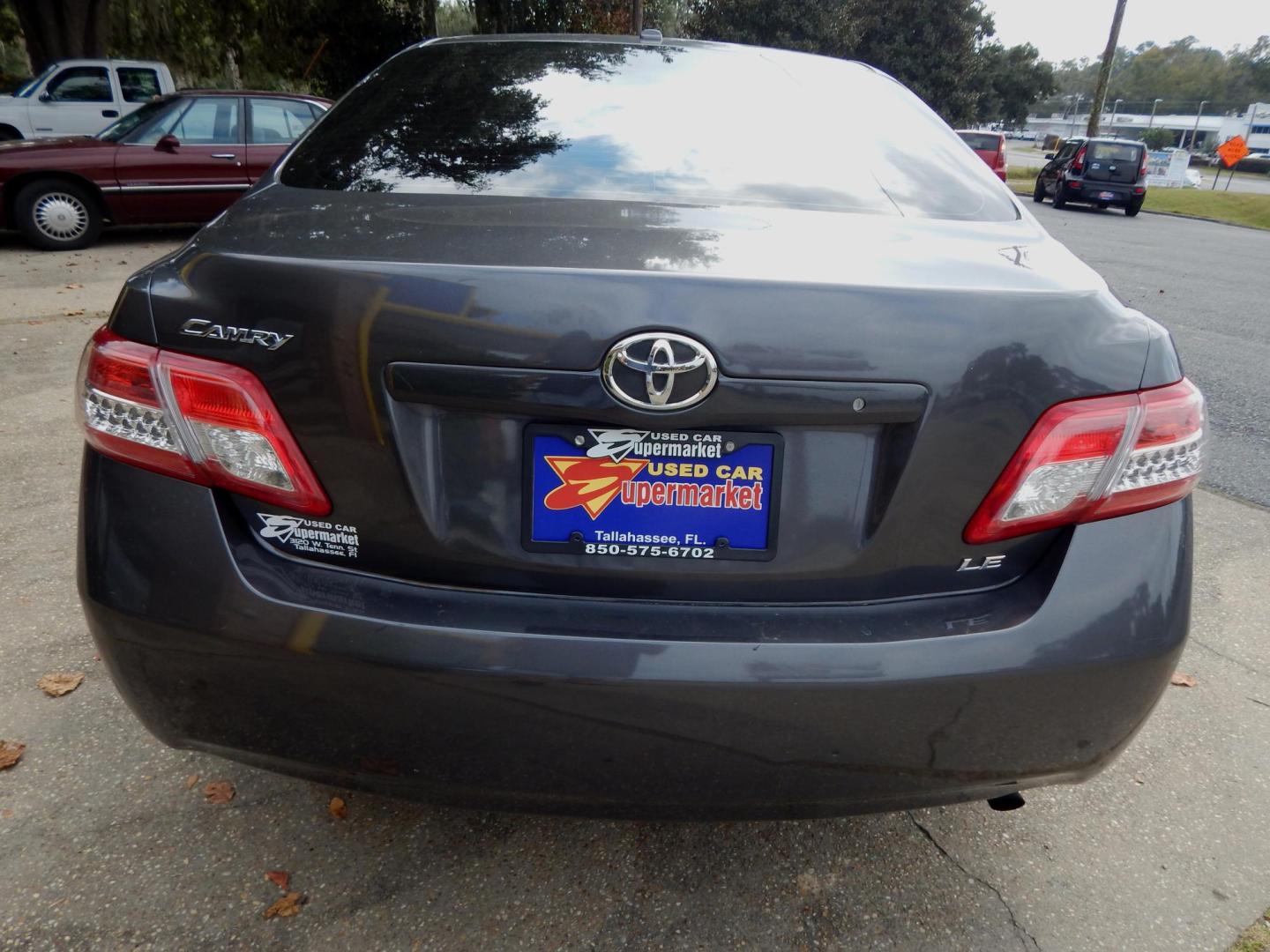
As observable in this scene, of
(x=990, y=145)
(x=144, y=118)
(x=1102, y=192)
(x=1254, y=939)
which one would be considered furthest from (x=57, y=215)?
(x=1102, y=192)

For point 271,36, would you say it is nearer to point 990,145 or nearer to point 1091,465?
point 990,145

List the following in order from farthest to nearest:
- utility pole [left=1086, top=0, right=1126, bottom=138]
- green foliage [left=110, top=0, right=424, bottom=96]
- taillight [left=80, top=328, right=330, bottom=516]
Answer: utility pole [left=1086, top=0, right=1126, bottom=138]
green foliage [left=110, top=0, right=424, bottom=96]
taillight [left=80, top=328, right=330, bottom=516]

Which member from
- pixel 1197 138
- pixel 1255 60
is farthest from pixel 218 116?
pixel 1255 60

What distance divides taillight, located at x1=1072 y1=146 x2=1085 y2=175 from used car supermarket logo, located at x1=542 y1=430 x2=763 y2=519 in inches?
926

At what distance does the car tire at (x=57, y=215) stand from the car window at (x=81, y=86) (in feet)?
12.8

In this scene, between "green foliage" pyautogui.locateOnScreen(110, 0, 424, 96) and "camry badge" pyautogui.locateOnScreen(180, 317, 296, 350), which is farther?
"green foliage" pyautogui.locateOnScreen(110, 0, 424, 96)

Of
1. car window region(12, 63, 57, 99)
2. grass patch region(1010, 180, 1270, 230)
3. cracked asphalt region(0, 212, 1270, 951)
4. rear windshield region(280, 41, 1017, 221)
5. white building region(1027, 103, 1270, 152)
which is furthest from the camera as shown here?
white building region(1027, 103, 1270, 152)

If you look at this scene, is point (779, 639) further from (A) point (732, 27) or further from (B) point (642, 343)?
(A) point (732, 27)

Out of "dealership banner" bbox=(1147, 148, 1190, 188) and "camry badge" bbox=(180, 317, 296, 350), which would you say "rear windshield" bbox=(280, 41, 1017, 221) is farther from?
"dealership banner" bbox=(1147, 148, 1190, 188)

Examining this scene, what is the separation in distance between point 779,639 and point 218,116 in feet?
A: 32.6

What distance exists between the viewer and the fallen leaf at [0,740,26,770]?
220 cm

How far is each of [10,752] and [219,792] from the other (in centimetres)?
56

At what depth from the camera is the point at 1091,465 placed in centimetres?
149

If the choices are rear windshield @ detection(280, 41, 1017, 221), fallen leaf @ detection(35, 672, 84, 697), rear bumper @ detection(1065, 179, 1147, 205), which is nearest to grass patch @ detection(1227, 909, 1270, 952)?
rear windshield @ detection(280, 41, 1017, 221)
